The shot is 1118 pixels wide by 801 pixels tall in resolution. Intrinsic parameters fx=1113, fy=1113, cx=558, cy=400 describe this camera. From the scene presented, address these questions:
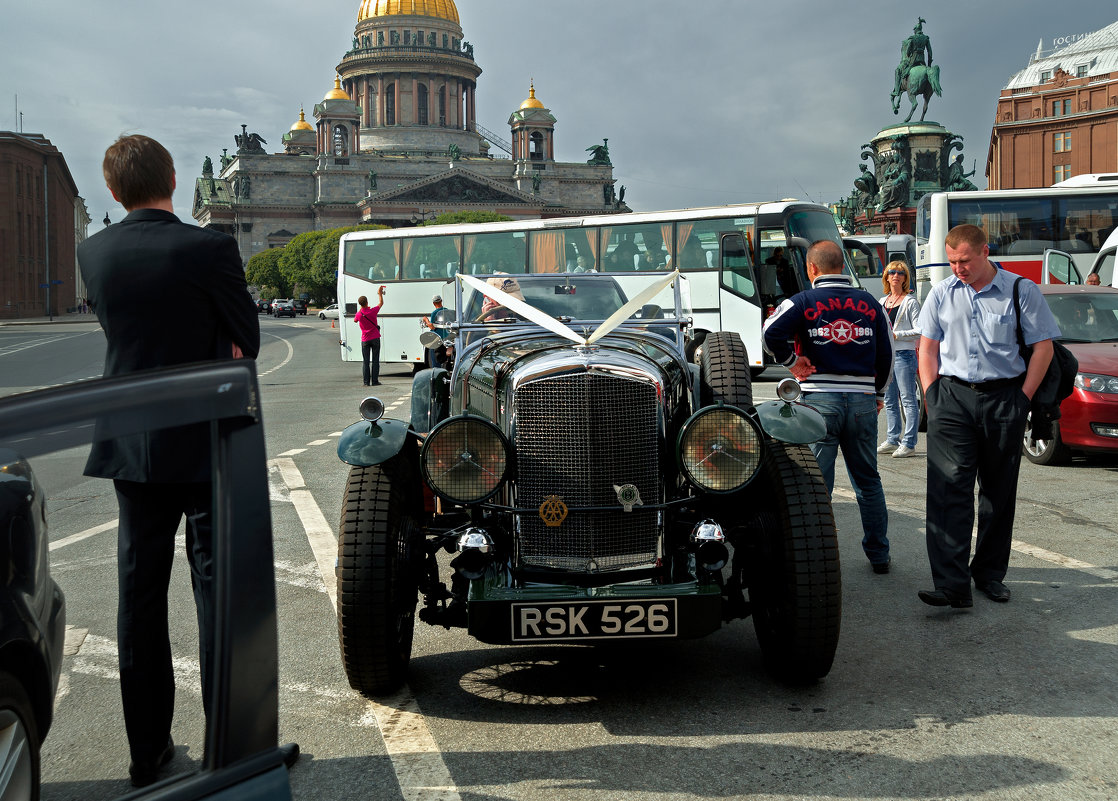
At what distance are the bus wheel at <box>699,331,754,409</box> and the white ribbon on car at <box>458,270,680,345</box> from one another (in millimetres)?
429

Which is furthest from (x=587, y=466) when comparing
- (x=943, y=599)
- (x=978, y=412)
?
(x=978, y=412)

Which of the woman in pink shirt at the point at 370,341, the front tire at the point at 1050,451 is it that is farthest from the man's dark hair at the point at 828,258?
the woman in pink shirt at the point at 370,341

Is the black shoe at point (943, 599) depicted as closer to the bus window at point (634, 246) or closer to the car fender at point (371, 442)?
the car fender at point (371, 442)

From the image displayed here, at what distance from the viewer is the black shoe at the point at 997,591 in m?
5.59

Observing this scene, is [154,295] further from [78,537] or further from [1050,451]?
[1050,451]

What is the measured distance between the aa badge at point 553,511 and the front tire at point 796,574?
33.3 inches

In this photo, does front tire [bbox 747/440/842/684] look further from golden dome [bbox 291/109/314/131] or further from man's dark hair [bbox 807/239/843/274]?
golden dome [bbox 291/109/314/131]

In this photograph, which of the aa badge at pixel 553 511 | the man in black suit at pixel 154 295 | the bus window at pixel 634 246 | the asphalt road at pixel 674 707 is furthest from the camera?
the bus window at pixel 634 246

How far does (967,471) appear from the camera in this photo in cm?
546

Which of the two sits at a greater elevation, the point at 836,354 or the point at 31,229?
the point at 31,229

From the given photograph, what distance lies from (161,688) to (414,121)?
119 metres

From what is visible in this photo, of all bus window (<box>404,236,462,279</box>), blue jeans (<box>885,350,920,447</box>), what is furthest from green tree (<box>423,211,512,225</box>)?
blue jeans (<box>885,350,920,447</box>)

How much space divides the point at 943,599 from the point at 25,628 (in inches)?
181

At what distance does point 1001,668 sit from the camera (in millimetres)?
4570
